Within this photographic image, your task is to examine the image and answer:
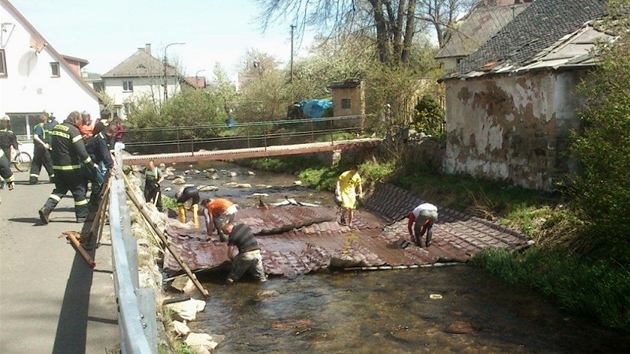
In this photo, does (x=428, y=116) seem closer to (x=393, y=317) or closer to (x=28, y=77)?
(x=393, y=317)

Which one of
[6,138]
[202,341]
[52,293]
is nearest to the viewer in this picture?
[52,293]

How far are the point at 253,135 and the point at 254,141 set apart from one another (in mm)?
366

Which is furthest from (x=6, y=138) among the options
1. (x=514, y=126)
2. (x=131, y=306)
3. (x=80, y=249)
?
(x=131, y=306)

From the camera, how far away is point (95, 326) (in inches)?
221

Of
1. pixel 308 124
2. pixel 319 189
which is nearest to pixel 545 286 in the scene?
pixel 319 189

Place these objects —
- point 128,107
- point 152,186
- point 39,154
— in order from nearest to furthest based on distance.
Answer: point 39,154 → point 152,186 → point 128,107

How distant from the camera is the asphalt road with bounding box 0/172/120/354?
5336 millimetres

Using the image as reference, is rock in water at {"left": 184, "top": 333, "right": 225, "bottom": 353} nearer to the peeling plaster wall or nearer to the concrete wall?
the peeling plaster wall

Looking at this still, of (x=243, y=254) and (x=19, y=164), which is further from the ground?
(x=19, y=164)

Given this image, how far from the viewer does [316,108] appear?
37.0 m

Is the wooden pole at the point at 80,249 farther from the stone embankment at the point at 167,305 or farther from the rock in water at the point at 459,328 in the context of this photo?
the rock in water at the point at 459,328

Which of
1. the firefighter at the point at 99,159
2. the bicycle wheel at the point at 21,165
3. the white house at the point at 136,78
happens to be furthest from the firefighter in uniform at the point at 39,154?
the white house at the point at 136,78

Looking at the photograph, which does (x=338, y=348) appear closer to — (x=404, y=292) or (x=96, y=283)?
(x=404, y=292)

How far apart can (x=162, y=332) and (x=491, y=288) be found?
680 centimetres
